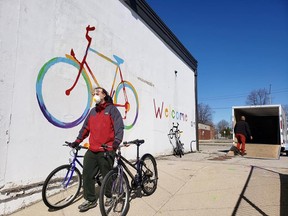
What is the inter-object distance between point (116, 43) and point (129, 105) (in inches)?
71.2

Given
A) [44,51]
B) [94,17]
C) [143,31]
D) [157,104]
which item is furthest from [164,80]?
[44,51]

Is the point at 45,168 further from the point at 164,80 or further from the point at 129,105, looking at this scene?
the point at 164,80

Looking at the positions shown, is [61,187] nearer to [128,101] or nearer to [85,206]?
[85,206]

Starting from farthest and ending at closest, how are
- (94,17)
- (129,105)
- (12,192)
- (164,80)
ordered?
1. (164,80)
2. (129,105)
3. (94,17)
4. (12,192)

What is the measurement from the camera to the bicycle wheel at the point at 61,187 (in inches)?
161

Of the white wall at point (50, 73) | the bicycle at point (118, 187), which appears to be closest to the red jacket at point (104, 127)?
the bicycle at point (118, 187)

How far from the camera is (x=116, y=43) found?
23.8 feet

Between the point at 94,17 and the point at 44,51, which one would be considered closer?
the point at 44,51

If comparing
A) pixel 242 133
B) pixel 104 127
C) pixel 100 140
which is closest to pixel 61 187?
pixel 100 140

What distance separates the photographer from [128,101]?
Result: 7.80 metres

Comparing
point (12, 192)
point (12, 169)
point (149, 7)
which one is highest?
point (149, 7)

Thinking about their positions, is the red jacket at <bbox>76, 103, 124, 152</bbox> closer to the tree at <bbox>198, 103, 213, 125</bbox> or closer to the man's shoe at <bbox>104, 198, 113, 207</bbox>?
the man's shoe at <bbox>104, 198, 113, 207</bbox>

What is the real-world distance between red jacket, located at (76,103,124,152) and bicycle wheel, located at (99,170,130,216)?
1.75 feet

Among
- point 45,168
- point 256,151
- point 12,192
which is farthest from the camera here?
point 256,151
